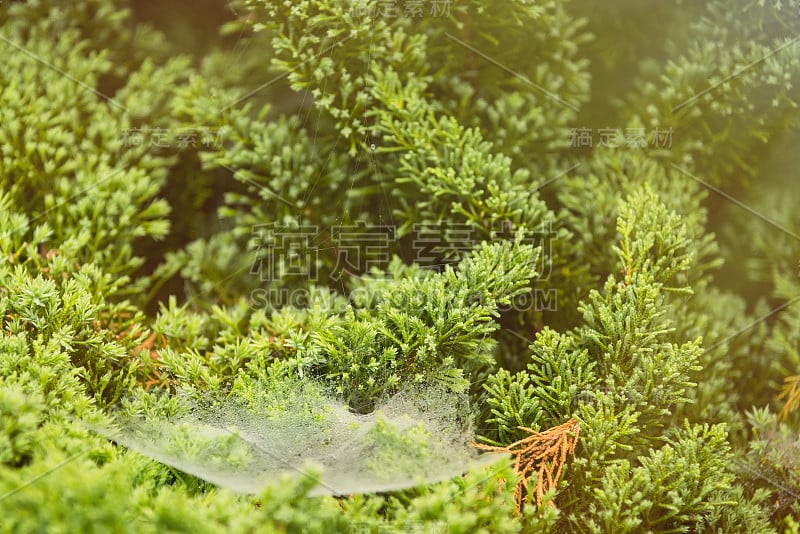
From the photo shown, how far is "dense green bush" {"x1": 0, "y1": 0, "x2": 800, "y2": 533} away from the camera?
3.46 ft

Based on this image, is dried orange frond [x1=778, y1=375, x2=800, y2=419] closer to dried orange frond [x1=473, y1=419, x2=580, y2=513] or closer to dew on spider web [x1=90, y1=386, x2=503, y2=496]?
dried orange frond [x1=473, y1=419, x2=580, y2=513]

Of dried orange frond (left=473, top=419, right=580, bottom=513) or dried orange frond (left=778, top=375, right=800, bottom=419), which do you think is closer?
dried orange frond (left=473, top=419, right=580, bottom=513)

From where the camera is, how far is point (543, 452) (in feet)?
3.69

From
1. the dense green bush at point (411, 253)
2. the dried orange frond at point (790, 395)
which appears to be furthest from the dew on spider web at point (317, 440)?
the dried orange frond at point (790, 395)

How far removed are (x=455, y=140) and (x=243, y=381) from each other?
67cm

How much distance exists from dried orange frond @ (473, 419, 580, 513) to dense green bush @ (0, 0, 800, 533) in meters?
0.02

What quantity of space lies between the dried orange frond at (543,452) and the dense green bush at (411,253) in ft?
0.05

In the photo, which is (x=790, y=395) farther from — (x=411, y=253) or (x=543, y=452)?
(x=411, y=253)

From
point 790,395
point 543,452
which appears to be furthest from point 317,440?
point 790,395

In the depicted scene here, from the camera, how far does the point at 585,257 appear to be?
4.58 feet

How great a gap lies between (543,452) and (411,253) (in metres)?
0.53

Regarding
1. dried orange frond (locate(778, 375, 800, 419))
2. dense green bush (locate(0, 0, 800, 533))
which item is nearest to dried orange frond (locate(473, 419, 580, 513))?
dense green bush (locate(0, 0, 800, 533))

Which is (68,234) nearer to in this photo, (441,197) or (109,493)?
(109,493)

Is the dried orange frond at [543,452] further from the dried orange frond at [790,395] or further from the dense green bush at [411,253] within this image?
the dried orange frond at [790,395]
